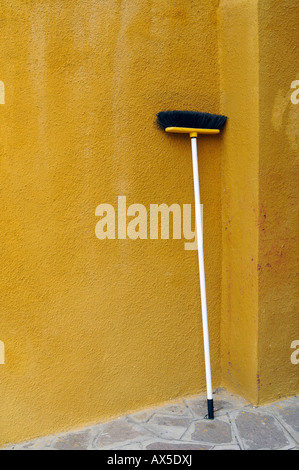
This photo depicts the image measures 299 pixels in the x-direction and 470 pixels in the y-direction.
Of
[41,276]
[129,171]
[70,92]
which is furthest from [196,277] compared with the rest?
[70,92]

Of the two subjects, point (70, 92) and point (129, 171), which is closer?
point (70, 92)

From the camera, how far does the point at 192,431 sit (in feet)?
8.69

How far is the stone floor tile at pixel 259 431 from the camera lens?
250cm

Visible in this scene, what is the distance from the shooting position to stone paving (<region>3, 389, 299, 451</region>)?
8.23 ft

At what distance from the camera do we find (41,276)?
2600 millimetres

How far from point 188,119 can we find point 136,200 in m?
0.61

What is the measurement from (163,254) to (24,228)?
0.92m

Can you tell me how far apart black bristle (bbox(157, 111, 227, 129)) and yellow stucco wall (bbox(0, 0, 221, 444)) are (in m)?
0.08

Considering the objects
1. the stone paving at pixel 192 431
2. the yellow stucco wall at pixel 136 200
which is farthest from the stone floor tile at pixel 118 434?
the yellow stucco wall at pixel 136 200

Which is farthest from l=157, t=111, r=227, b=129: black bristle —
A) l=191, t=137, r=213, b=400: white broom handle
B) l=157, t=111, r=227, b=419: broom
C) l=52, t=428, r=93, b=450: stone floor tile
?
l=52, t=428, r=93, b=450: stone floor tile

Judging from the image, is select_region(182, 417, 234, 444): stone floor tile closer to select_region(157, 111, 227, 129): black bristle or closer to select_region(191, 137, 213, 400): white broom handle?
select_region(191, 137, 213, 400): white broom handle
